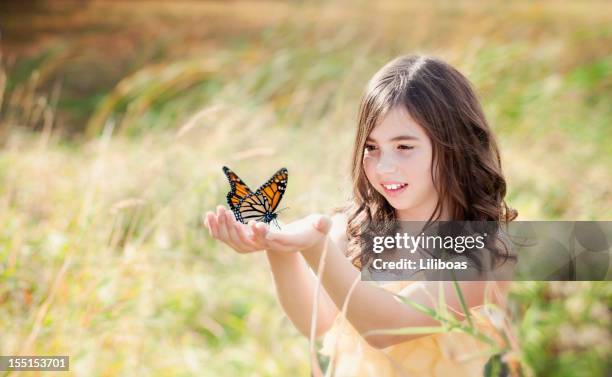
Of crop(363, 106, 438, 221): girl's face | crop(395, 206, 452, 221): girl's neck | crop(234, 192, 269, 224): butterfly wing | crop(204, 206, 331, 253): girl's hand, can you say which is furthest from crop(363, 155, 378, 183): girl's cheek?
crop(204, 206, 331, 253): girl's hand

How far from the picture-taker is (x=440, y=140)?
1.29 m

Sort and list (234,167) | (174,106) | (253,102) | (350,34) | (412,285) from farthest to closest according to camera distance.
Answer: (350,34) → (174,106) → (253,102) → (234,167) → (412,285)

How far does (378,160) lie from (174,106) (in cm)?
245

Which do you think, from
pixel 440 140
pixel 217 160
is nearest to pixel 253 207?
pixel 440 140

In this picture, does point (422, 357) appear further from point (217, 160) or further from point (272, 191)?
point (217, 160)

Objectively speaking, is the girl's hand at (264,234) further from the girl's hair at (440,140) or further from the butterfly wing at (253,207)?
the girl's hair at (440,140)

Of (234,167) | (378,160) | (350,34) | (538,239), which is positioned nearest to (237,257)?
(234,167)

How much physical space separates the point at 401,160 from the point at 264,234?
0.41m

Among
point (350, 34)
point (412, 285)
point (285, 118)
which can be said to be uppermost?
point (350, 34)

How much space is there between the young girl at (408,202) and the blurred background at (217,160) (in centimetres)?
22

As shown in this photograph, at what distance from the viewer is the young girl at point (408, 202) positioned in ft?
3.79

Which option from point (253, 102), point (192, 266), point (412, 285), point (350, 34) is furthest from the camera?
point (350, 34)

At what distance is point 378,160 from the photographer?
4.13 ft

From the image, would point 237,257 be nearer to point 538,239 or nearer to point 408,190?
point 538,239
